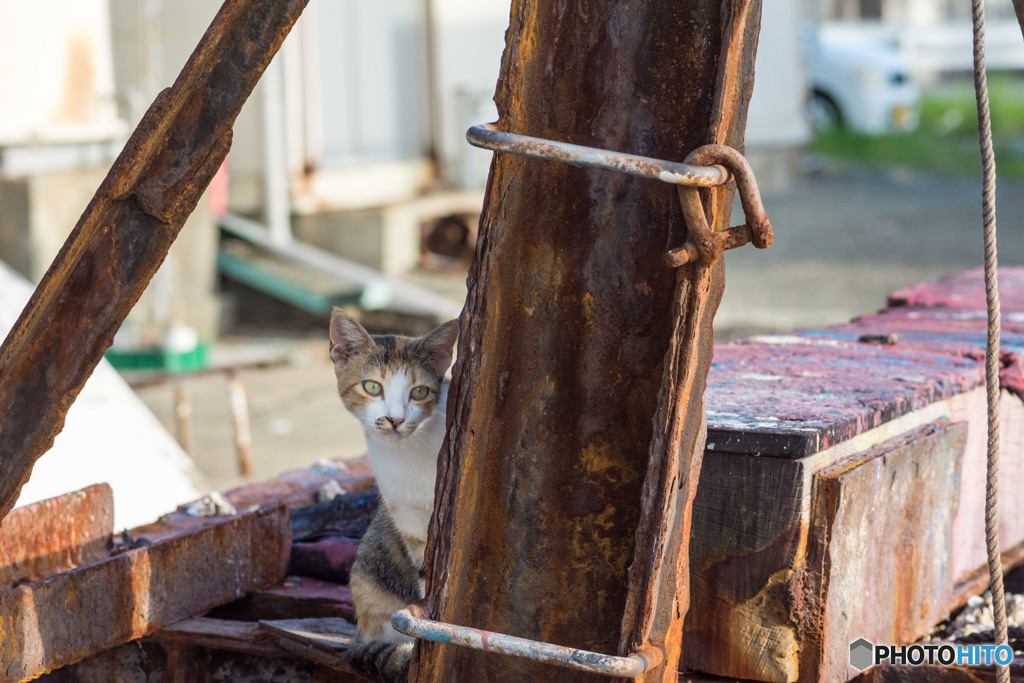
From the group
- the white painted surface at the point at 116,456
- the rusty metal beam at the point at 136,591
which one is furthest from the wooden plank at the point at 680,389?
the white painted surface at the point at 116,456

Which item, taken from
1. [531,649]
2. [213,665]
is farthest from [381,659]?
[531,649]

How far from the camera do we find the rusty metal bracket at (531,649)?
156cm

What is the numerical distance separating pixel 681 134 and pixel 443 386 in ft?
4.24

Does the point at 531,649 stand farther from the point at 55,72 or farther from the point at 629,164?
the point at 55,72

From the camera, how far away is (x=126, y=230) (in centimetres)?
186

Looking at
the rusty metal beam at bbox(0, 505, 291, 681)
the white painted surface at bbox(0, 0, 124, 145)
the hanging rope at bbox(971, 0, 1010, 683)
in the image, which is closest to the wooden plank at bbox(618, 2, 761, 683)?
the hanging rope at bbox(971, 0, 1010, 683)

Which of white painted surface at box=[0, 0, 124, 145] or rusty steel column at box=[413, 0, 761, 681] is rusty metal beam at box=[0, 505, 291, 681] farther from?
white painted surface at box=[0, 0, 124, 145]

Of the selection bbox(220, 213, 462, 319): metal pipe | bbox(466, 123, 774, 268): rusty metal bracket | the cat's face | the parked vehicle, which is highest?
the parked vehicle

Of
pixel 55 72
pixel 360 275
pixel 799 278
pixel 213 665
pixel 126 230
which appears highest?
pixel 55 72

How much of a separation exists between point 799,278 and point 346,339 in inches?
308

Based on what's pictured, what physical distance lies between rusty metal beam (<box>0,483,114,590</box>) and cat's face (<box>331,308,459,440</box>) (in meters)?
0.62

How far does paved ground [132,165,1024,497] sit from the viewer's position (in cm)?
669

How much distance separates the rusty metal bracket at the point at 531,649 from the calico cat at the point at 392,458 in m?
0.50

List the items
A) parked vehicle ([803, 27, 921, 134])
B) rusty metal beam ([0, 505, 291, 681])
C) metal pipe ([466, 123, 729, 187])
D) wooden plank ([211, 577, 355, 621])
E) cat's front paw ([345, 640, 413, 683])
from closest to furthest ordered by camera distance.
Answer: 1. metal pipe ([466, 123, 729, 187])
2. rusty metal beam ([0, 505, 291, 681])
3. cat's front paw ([345, 640, 413, 683])
4. wooden plank ([211, 577, 355, 621])
5. parked vehicle ([803, 27, 921, 134])
